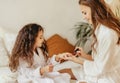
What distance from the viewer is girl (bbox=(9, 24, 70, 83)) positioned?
2.07 meters

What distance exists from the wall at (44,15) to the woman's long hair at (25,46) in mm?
1144

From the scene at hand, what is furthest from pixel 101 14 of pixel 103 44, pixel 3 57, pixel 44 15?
pixel 44 15

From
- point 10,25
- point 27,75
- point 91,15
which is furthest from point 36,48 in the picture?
point 10,25

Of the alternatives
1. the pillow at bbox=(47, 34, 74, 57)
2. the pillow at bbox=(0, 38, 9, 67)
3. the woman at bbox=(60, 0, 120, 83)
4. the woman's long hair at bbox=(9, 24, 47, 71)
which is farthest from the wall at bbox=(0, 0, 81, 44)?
the woman at bbox=(60, 0, 120, 83)

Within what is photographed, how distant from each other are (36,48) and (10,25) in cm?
113

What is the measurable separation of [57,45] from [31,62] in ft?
4.08

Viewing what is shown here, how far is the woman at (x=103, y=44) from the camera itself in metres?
1.87

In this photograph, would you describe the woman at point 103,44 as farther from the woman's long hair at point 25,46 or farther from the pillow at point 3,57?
the pillow at point 3,57

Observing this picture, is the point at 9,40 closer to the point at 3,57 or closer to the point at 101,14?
the point at 3,57

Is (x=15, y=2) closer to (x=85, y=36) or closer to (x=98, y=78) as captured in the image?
(x=85, y=36)

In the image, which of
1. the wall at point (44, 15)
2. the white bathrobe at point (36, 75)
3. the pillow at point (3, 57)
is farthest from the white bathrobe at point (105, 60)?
the wall at point (44, 15)

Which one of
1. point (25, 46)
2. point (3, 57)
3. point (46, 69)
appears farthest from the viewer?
point (3, 57)

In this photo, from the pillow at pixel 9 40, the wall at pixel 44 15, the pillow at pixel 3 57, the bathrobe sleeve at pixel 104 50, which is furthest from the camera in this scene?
the wall at pixel 44 15

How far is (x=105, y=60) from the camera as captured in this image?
189 cm
